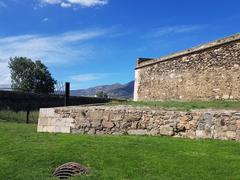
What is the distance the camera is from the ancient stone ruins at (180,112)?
1280 centimetres

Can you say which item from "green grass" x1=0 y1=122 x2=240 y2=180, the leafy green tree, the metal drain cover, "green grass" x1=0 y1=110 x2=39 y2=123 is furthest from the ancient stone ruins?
the leafy green tree

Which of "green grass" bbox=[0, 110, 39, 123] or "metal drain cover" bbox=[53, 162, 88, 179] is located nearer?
"metal drain cover" bbox=[53, 162, 88, 179]

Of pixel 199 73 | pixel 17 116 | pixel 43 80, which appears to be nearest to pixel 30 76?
pixel 43 80

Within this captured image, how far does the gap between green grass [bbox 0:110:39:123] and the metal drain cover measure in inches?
597

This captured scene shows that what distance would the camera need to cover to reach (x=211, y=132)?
1264 centimetres

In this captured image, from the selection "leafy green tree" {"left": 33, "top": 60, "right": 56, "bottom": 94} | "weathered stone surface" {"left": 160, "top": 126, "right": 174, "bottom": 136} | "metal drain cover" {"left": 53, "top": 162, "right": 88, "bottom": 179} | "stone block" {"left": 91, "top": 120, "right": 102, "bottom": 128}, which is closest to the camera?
"metal drain cover" {"left": 53, "top": 162, "right": 88, "bottom": 179}

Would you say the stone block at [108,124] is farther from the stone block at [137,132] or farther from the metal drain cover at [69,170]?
the metal drain cover at [69,170]

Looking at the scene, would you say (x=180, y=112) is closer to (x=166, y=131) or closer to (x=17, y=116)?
(x=166, y=131)

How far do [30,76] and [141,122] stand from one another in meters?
46.7

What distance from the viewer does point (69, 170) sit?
32.8 ft

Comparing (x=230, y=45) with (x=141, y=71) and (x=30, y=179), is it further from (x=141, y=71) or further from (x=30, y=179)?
(x=30, y=179)

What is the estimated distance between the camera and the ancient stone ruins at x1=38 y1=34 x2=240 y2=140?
42.0 feet

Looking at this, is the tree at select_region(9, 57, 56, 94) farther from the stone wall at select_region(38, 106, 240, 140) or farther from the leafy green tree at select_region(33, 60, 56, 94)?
the stone wall at select_region(38, 106, 240, 140)

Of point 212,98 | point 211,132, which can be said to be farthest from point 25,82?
point 211,132
